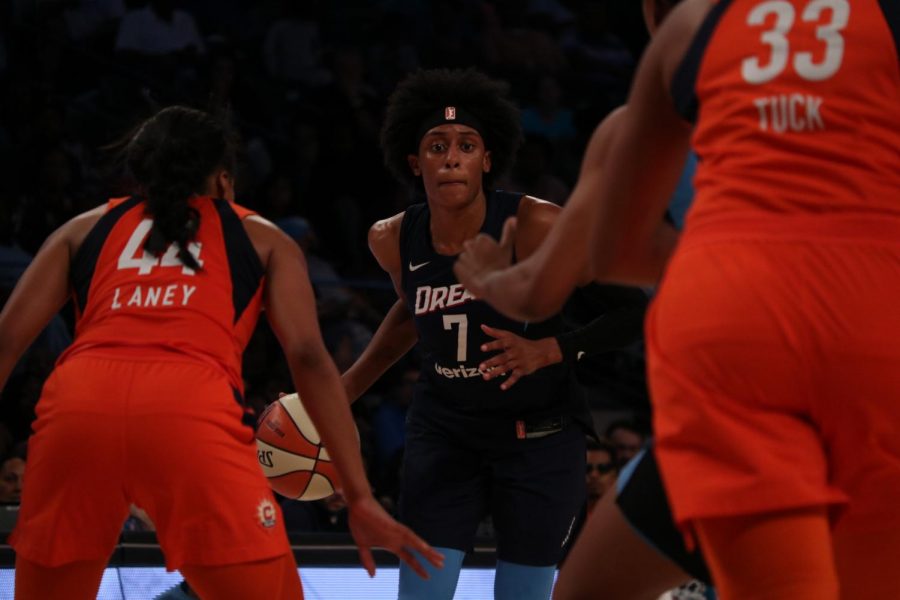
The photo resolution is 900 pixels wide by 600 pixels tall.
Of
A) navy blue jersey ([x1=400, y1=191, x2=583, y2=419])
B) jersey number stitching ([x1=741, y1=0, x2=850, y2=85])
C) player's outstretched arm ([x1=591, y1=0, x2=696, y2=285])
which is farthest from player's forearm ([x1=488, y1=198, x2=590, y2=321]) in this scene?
navy blue jersey ([x1=400, y1=191, x2=583, y2=419])

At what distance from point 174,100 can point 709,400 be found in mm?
7503

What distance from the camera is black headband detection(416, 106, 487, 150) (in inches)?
172

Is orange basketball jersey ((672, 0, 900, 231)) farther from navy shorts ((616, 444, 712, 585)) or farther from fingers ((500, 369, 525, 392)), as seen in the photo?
fingers ((500, 369, 525, 392))

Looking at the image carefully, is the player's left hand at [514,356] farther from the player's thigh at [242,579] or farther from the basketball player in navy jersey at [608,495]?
the basketball player in navy jersey at [608,495]

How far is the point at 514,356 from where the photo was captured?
372cm

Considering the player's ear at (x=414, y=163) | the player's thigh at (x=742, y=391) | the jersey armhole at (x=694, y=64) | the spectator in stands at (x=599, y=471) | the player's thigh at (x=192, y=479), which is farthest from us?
the spectator in stands at (x=599, y=471)

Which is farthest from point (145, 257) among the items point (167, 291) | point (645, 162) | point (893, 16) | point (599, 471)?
point (599, 471)

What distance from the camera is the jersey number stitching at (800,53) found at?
1.84 meters

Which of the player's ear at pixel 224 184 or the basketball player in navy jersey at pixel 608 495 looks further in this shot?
the player's ear at pixel 224 184

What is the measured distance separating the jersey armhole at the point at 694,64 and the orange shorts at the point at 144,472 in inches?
55.3

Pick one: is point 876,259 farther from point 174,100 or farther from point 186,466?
point 174,100

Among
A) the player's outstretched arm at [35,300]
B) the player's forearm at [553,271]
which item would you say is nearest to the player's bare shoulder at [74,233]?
the player's outstretched arm at [35,300]

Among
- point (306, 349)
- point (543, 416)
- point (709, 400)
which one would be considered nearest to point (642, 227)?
point (709, 400)

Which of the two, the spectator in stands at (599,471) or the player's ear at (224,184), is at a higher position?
the player's ear at (224,184)
